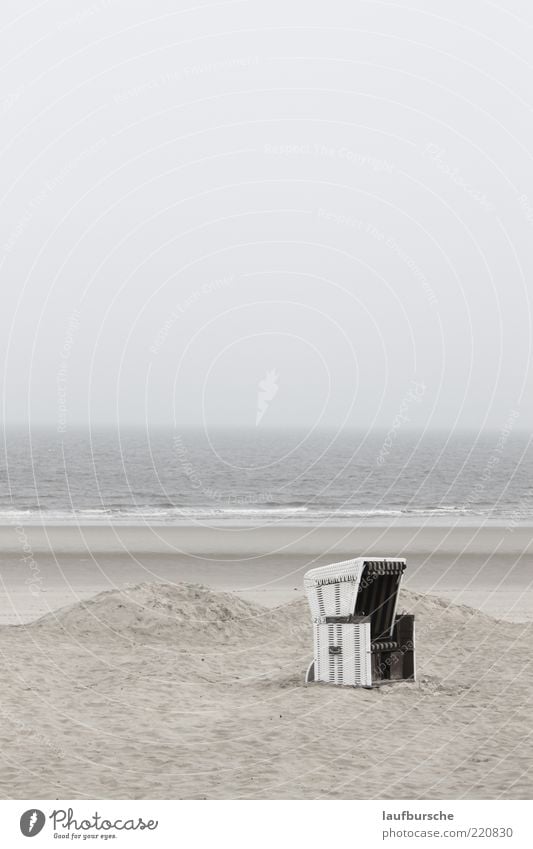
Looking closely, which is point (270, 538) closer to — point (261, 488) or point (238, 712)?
point (238, 712)

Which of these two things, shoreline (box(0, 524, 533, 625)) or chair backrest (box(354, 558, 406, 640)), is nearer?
chair backrest (box(354, 558, 406, 640))

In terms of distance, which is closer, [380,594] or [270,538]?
[380,594]

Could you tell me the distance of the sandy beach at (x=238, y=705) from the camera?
7.80 m

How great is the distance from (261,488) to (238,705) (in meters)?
55.3

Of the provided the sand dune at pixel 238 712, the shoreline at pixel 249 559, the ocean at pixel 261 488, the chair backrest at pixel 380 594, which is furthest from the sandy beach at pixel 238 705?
the ocean at pixel 261 488

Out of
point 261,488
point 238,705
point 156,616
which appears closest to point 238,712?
point 238,705

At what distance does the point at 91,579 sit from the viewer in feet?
73.6

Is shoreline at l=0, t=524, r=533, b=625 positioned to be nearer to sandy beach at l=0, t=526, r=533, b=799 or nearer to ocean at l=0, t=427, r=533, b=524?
sandy beach at l=0, t=526, r=533, b=799

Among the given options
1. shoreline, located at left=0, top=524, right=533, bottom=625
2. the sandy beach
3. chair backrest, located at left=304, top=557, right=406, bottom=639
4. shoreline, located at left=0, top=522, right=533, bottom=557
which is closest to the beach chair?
chair backrest, located at left=304, top=557, right=406, bottom=639

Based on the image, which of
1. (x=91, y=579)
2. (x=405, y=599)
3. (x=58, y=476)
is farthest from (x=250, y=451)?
(x=405, y=599)

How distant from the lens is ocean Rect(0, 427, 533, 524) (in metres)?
45.2

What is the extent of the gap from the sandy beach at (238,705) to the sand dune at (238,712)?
0.8 inches

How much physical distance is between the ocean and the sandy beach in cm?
1883

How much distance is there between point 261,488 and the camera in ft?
214
